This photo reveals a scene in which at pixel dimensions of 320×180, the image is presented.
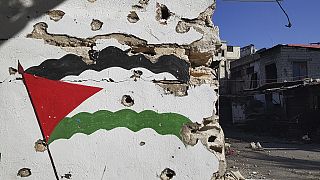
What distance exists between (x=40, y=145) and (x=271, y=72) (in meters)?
25.6

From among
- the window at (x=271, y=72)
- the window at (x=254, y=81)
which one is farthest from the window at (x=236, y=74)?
the window at (x=271, y=72)

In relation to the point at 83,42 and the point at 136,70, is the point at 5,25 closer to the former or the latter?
the point at 83,42

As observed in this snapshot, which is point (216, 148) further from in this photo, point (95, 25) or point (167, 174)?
point (95, 25)

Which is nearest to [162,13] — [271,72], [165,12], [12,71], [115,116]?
[165,12]

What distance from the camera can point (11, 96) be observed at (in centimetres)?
297

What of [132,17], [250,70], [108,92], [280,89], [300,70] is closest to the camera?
[108,92]

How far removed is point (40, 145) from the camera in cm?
296

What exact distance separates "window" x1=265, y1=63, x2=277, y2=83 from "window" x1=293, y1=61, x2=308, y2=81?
4.13 ft

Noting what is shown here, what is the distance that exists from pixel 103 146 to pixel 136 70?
641mm

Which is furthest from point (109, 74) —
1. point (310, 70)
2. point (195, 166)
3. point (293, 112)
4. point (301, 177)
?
point (310, 70)

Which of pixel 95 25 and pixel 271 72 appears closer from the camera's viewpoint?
pixel 95 25

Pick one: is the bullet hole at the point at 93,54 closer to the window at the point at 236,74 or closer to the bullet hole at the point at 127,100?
the bullet hole at the point at 127,100

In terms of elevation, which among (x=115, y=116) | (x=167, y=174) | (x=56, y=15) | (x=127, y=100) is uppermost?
(x=56, y=15)

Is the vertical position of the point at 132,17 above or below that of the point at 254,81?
below
